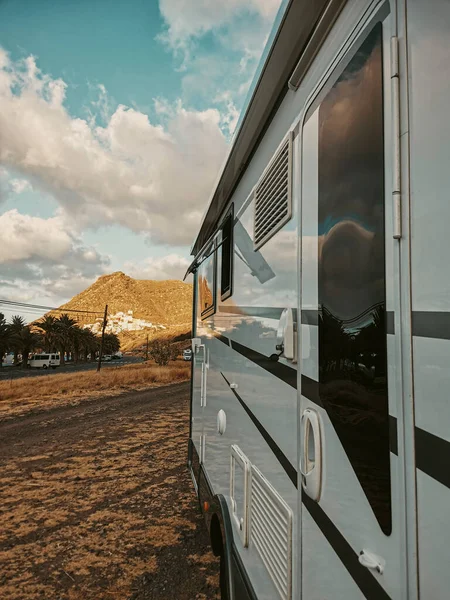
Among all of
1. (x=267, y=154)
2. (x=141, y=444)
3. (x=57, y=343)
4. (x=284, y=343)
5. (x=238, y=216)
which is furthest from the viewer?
(x=57, y=343)

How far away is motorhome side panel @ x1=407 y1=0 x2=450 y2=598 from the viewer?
855 millimetres

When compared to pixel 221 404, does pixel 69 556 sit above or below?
below

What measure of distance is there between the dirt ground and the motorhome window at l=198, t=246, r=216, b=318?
2.32m

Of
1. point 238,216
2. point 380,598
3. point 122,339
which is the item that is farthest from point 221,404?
point 122,339

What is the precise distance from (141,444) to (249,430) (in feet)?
22.7

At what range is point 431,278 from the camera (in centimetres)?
91

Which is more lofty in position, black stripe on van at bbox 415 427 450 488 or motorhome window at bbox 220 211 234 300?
motorhome window at bbox 220 211 234 300

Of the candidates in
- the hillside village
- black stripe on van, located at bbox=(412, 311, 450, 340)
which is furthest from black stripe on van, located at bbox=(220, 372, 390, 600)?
the hillside village

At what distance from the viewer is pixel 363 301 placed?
1161 mm

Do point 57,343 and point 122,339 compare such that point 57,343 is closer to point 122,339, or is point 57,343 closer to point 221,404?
point 221,404

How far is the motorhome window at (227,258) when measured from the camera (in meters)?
3.05

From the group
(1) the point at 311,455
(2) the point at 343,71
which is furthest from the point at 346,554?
(2) the point at 343,71

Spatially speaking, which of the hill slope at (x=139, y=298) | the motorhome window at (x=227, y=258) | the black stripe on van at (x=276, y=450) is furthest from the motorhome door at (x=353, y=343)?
the hill slope at (x=139, y=298)

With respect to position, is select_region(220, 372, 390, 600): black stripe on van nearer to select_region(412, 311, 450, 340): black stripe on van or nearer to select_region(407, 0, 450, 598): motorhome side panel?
select_region(407, 0, 450, 598): motorhome side panel
